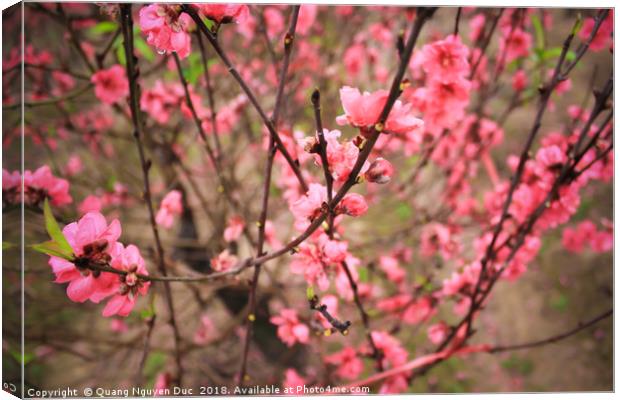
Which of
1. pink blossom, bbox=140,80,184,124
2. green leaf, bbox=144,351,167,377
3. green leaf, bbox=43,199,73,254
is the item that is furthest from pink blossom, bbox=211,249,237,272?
green leaf, bbox=144,351,167,377

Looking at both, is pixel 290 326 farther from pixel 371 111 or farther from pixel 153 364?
pixel 153 364

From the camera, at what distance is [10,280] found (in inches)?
38.0

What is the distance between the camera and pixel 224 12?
1.92 feet

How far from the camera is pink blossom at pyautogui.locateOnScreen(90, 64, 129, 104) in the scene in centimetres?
97

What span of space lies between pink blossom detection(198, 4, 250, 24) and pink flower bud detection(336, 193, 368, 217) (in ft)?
0.93

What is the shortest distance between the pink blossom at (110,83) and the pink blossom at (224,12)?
0.47 m

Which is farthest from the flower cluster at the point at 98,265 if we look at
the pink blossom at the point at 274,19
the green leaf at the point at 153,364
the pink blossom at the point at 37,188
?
the green leaf at the point at 153,364

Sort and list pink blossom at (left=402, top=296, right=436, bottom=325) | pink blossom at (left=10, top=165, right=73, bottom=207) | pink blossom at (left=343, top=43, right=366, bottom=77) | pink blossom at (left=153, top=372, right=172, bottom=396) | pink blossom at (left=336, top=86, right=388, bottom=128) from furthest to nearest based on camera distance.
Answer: pink blossom at (left=343, top=43, right=366, bottom=77), pink blossom at (left=402, top=296, right=436, bottom=325), pink blossom at (left=153, top=372, right=172, bottom=396), pink blossom at (left=10, top=165, right=73, bottom=207), pink blossom at (left=336, top=86, right=388, bottom=128)

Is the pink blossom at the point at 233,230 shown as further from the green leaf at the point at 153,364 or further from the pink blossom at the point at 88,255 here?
the green leaf at the point at 153,364

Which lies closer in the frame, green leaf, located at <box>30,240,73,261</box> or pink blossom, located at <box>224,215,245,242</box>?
green leaf, located at <box>30,240,73,261</box>

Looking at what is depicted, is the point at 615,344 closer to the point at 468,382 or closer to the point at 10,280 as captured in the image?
the point at 468,382

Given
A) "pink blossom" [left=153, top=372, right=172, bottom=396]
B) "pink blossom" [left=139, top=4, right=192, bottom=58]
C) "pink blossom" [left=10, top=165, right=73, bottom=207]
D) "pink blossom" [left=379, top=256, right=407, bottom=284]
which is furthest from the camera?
"pink blossom" [left=379, top=256, right=407, bottom=284]

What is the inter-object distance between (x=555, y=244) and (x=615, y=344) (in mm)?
1050

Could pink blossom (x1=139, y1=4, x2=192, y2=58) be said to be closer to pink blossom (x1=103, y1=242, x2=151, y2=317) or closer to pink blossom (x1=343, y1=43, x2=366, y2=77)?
pink blossom (x1=103, y1=242, x2=151, y2=317)
